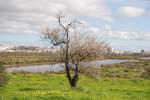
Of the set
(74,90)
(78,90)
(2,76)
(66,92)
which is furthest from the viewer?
(2,76)

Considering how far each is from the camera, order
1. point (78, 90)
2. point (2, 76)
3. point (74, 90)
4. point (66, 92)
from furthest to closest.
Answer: point (2, 76), point (78, 90), point (74, 90), point (66, 92)

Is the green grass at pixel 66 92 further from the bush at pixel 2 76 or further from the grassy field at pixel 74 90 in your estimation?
the bush at pixel 2 76

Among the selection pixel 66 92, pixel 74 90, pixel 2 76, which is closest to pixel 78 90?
pixel 74 90

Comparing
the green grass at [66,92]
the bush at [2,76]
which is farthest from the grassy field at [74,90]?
the bush at [2,76]

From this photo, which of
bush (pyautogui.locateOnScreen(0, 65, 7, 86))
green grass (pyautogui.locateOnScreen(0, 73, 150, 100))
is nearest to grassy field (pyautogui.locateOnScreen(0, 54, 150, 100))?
green grass (pyautogui.locateOnScreen(0, 73, 150, 100))

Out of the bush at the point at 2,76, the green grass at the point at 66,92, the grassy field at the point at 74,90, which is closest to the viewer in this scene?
the green grass at the point at 66,92

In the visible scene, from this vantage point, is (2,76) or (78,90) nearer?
(78,90)

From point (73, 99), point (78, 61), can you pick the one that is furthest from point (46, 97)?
point (78, 61)

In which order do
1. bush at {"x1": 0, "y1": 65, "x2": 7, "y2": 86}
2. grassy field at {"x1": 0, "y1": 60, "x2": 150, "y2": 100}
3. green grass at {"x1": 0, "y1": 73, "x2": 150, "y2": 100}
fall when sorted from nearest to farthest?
1. green grass at {"x1": 0, "y1": 73, "x2": 150, "y2": 100}
2. grassy field at {"x1": 0, "y1": 60, "x2": 150, "y2": 100}
3. bush at {"x1": 0, "y1": 65, "x2": 7, "y2": 86}

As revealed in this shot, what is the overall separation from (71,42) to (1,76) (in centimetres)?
783

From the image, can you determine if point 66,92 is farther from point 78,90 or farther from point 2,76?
point 2,76

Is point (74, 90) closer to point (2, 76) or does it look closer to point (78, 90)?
point (78, 90)

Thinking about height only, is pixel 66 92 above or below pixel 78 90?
above

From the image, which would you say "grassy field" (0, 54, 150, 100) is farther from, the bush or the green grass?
the bush
